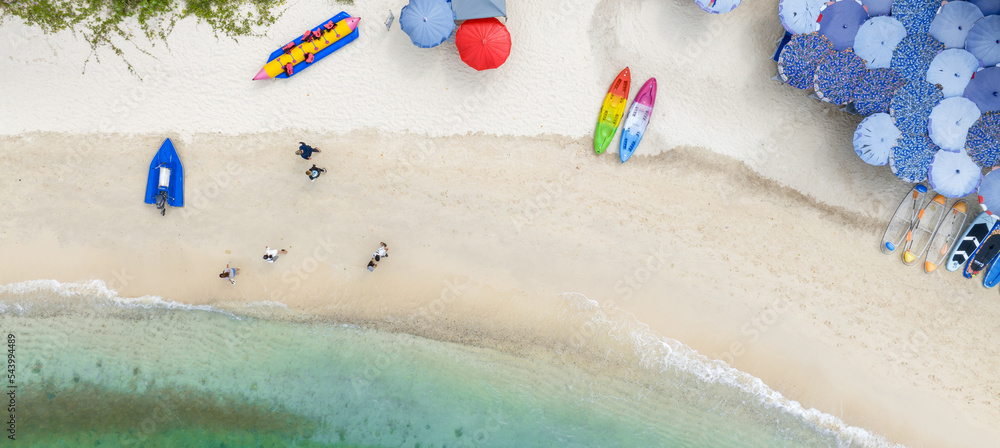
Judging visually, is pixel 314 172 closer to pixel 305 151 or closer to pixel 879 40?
pixel 305 151

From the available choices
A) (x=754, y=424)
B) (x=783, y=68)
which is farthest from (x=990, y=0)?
(x=754, y=424)

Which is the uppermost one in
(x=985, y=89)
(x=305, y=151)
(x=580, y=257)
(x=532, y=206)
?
(x=985, y=89)

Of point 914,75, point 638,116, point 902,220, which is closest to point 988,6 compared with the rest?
point 914,75

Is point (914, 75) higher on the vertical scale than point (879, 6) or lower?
lower

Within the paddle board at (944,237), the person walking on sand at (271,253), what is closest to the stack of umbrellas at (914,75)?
the paddle board at (944,237)

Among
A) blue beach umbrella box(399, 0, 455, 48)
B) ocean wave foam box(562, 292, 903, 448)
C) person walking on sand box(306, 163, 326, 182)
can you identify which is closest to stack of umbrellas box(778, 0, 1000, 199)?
ocean wave foam box(562, 292, 903, 448)

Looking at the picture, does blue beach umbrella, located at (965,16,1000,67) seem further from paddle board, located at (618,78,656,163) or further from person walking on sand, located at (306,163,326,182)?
person walking on sand, located at (306,163,326,182)

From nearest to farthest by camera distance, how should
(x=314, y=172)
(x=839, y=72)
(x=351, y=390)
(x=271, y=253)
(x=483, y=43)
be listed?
(x=483, y=43), (x=839, y=72), (x=314, y=172), (x=271, y=253), (x=351, y=390)
